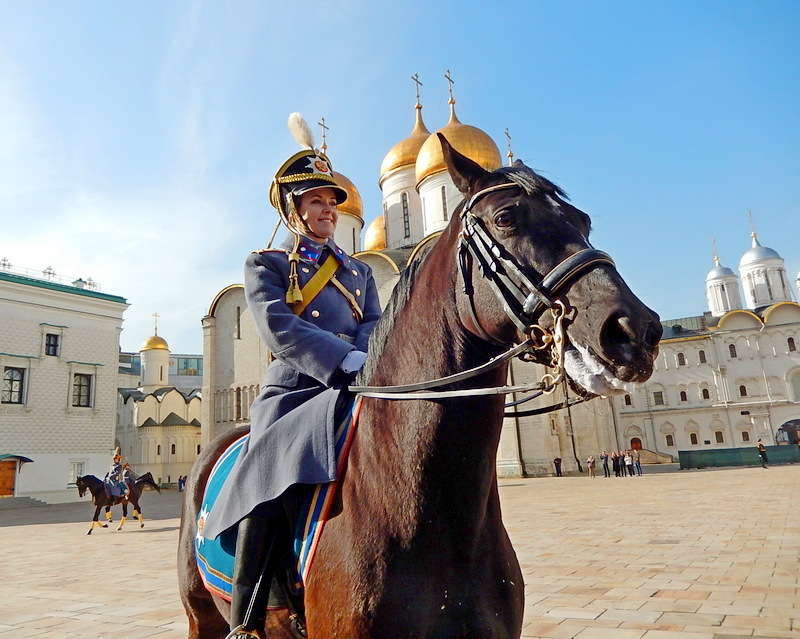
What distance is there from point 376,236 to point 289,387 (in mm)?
36745

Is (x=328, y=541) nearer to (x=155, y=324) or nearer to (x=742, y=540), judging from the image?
(x=742, y=540)

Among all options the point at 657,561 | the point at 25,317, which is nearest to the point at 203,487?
the point at 657,561

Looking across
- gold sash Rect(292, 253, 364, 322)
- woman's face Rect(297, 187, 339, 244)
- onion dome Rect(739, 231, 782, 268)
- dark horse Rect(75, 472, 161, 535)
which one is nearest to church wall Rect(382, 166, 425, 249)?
dark horse Rect(75, 472, 161, 535)

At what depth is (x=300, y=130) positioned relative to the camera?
3068 mm

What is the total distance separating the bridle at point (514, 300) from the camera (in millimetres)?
1520

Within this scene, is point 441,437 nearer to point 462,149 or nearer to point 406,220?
point 462,149

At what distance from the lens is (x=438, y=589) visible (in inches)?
69.7

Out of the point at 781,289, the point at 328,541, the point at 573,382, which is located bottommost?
the point at 328,541

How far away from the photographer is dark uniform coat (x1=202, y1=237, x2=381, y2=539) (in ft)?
6.97

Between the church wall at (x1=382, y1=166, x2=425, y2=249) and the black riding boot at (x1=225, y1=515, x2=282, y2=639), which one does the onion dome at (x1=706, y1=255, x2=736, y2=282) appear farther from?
the black riding boot at (x1=225, y1=515, x2=282, y2=639)

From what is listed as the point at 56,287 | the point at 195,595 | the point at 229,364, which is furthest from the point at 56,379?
the point at 195,595

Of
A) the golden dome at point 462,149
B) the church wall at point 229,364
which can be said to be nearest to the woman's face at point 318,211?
the golden dome at point 462,149

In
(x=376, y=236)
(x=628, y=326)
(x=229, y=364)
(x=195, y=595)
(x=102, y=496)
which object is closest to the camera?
(x=628, y=326)

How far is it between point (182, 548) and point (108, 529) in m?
14.2
